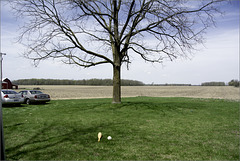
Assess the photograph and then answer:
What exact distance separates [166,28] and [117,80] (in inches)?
212

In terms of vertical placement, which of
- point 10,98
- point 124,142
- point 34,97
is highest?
point 10,98

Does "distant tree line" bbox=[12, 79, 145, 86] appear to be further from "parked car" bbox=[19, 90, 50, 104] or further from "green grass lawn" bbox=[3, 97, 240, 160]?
"green grass lawn" bbox=[3, 97, 240, 160]

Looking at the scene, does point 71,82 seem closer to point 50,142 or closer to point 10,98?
point 10,98

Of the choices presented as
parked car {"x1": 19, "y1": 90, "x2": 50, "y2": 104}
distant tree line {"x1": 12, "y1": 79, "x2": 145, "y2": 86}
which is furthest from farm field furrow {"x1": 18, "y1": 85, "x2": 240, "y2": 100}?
distant tree line {"x1": 12, "y1": 79, "x2": 145, "y2": 86}

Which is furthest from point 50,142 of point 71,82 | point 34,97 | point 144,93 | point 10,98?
point 71,82

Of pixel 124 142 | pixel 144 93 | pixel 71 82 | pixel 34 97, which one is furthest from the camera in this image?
pixel 71 82

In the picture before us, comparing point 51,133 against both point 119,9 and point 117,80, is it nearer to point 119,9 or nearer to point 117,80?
point 117,80

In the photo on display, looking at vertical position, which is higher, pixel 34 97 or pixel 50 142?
pixel 34 97

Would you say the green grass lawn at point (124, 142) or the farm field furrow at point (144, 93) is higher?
the green grass lawn at point (124, 142)

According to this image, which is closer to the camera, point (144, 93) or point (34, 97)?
point (34, 97)

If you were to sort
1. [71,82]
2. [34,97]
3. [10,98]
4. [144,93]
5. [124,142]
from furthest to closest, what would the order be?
[71,82] < [144,93] < [34,97] < [10,98] < [124,142]

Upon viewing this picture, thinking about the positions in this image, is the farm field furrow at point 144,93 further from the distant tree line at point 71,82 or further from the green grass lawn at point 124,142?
the distant tree line at point 71,82

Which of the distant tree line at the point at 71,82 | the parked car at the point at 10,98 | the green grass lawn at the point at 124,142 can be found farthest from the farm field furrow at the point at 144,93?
the distant tree line at the point at 71,82

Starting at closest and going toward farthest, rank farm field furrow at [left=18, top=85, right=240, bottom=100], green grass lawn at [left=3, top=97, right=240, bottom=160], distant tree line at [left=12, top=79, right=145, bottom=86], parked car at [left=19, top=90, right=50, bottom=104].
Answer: green grass lawn at [left=3, top=97, right=240, bottom=160], parked car at [left=19, top=90, right=50, bottom=104], farm field furrow at [left=18, top=85, right=240, bottom=100], distant tree line at [left=12, top=79, right=145, bottom=86]
